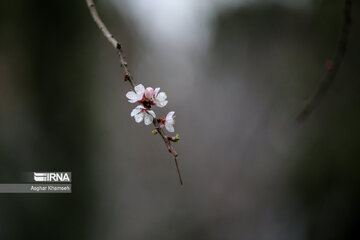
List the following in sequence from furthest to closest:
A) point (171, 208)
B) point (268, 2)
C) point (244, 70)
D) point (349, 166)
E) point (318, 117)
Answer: point (244, 70) → point (171, 208) → point (268, 2) → point (318, 117) → point (349, 166)

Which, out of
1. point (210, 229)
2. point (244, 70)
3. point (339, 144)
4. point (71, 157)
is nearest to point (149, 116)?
point (71, 157)

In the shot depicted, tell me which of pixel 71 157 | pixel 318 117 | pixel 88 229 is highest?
pixel 71 157

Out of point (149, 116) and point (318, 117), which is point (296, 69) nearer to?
point (318, 117)

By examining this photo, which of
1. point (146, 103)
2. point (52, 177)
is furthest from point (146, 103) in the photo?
point (52, 177)

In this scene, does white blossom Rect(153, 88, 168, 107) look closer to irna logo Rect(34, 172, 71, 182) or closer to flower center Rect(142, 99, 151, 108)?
flower center Rect(142, 99, 151, 108)

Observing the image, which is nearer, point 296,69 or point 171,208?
point 296,69

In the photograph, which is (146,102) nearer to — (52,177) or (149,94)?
(149,94)

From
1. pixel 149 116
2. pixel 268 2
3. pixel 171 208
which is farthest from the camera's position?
pixel 171 208
